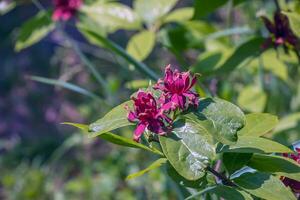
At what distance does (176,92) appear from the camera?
2.55ft

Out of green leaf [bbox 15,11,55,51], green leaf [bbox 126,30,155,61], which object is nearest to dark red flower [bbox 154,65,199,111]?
green leaf [bbox 126,30,155,61]

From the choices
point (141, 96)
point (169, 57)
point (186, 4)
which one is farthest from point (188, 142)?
point (186, 4)

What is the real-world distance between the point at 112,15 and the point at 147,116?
2.66 ft

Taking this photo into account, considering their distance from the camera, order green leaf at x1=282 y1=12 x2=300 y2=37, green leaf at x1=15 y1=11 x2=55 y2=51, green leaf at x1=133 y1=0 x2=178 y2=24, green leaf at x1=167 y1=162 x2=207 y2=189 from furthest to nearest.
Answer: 1. green leaf at x1=15 y1=11 x2=55 y2=51
2. green leaf at x1=133 y1=0 x2=178 y2=24
3. green leaf at x1=282 y1=12 x2=300 y2=37
4. green leaf at x1=167 y1=162 x2=207 y2=189

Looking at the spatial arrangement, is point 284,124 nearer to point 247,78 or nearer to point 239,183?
point 247,78

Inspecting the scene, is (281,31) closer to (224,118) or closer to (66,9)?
(224,118)

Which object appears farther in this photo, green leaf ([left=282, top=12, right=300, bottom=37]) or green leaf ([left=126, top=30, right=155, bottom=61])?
green leaf ([left=126, top=30, right=155, bottom=61])

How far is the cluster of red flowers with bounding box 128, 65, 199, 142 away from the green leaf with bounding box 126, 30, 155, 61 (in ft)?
2.42

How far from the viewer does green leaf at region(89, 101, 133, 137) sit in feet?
2.46

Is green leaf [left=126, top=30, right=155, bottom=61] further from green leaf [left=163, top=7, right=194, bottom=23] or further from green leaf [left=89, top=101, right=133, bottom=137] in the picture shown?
green leaf [left=89, top=101, right=133, bottom=137]

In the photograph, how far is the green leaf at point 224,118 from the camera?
728mm

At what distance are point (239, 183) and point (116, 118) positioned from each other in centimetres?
17

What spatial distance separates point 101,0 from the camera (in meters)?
1.58

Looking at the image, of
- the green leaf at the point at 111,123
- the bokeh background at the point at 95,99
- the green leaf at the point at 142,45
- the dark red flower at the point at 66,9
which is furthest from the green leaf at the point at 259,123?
the dark red flower at the point at 66,9
